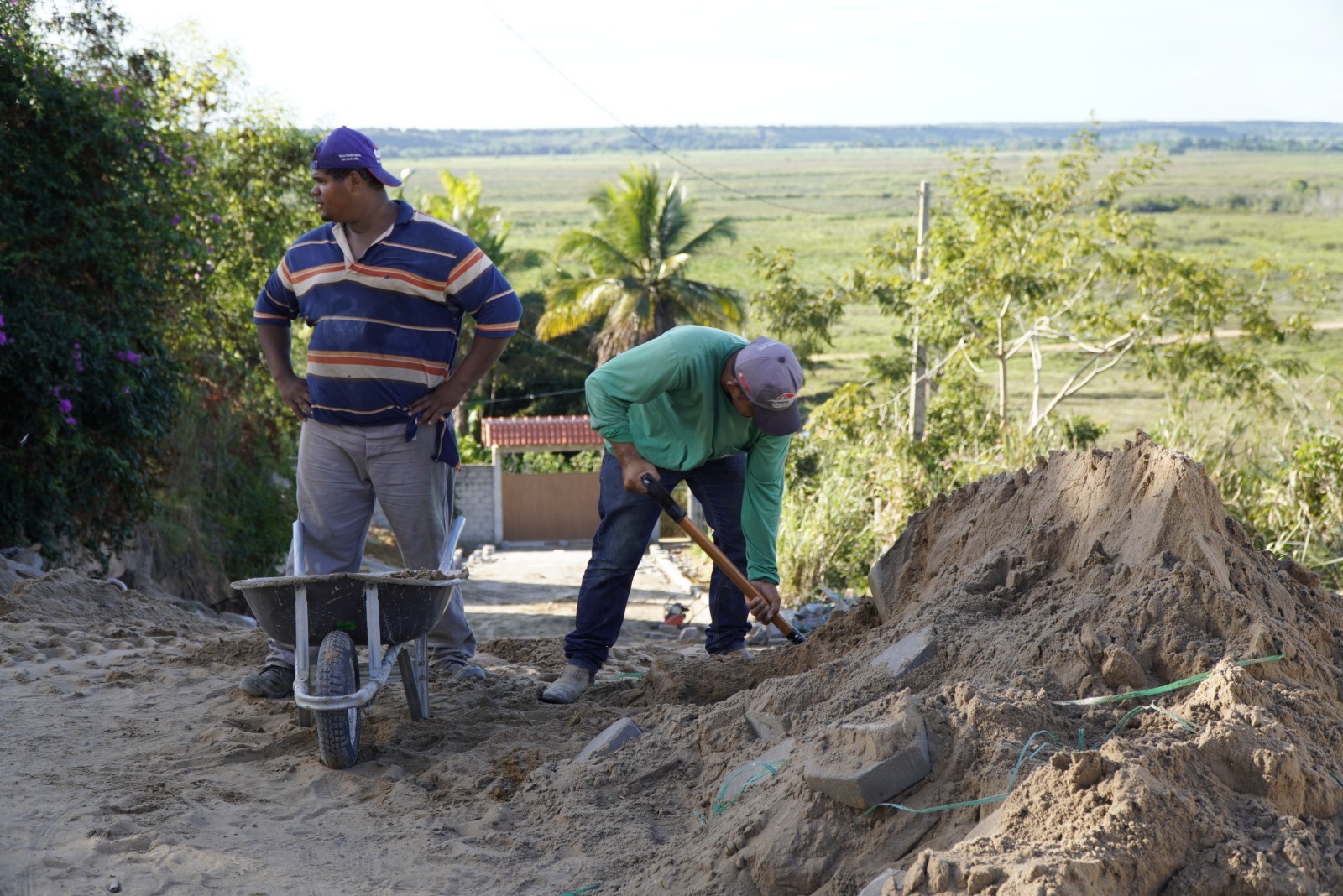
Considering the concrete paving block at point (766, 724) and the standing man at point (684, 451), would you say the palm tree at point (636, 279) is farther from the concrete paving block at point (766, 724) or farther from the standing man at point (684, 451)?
the concrete paving block at point (766, 724)

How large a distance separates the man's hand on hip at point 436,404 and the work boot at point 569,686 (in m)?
1.02

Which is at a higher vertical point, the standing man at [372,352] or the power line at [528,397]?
the standing man at [372,352]

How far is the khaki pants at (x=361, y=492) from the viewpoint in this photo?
13.2ft

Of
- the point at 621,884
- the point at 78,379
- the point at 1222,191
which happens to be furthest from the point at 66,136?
the point at 1222,191

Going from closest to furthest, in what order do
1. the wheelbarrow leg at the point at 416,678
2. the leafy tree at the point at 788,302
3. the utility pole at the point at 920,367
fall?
the wheelbarrow leg at the point at 416,678
the utility pole at the point at 920,367
the leafy tree at the point at 788,302

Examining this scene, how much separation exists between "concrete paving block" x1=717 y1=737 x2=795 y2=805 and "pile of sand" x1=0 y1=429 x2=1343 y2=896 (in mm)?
10

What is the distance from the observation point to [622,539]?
13.9ft

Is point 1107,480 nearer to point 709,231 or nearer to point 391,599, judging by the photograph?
point 391,599

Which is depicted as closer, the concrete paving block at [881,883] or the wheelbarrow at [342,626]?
the concrete paving block at [881,883]

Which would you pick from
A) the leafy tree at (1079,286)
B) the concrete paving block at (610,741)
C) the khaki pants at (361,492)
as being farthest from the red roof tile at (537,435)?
the concrete paving block at (610,741)

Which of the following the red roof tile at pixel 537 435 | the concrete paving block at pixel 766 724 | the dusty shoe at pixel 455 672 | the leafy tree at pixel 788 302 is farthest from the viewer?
the red roof tile at pixel 537 435

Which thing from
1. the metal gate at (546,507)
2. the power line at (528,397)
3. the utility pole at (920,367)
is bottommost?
the metal gate at (546,507)

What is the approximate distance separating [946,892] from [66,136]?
7476mm

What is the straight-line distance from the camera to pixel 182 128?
525 inches
